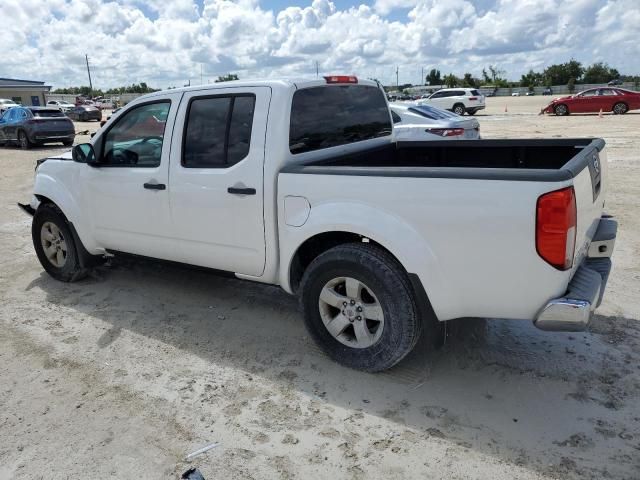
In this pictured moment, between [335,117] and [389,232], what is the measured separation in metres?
1.42

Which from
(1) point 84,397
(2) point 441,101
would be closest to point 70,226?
(1) point 84,397

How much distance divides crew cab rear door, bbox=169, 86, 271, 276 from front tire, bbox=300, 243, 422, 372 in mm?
560

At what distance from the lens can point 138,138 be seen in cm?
458

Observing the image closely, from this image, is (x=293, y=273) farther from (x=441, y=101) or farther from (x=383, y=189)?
(x=441, y=101)

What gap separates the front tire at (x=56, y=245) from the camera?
17.3ft

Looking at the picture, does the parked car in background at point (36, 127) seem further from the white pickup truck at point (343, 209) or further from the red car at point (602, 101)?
the red car at point (602, 101)

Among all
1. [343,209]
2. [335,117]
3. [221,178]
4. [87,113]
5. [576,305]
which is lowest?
[576,305]

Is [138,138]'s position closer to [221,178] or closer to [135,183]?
[135,183]

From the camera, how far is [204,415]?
3.18 m

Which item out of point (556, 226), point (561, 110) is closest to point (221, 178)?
point (556, 226)

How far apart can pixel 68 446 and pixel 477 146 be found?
3.70m

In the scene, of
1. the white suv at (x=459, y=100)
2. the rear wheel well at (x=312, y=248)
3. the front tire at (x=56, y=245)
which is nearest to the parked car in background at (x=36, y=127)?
the front tire at (x=56, y=245)

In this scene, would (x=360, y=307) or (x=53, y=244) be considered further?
(x=53, y=244)

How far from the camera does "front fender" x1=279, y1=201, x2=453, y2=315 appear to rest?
307 cm
